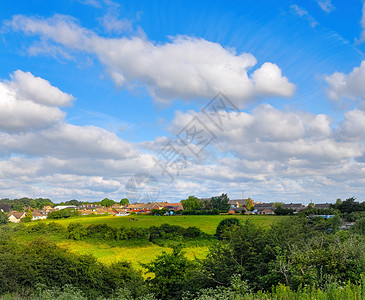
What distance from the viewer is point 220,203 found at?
119812mm

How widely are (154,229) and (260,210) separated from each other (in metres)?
84.9

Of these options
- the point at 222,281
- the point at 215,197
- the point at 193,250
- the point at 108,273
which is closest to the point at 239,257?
the point at 222,281

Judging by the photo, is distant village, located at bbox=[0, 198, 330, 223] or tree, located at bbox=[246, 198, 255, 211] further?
tree, located at bbox=[246, 198, 255, 211]

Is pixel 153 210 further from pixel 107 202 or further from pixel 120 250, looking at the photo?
pixel 107 202

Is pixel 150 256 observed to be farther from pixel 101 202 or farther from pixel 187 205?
pixel 101 202

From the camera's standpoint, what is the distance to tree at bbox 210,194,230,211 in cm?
11800

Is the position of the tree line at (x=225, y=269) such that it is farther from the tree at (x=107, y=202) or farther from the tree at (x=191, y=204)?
the tree at (x=107, y=202)

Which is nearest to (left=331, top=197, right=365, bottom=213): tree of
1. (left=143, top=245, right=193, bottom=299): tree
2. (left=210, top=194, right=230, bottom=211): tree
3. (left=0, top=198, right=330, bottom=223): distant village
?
(left=0, top=198, right=330, bottom=223): distant village

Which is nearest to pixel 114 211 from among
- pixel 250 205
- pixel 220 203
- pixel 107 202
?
pixel 220 203

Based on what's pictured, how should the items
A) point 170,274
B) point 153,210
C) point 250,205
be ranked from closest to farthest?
point 170,274 < point 153,210 < point 250,205

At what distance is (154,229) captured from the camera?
60344 millimetres

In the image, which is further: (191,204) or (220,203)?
(191,204)

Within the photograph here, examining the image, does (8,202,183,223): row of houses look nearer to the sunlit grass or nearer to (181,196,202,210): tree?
(181,196,202,210): tree

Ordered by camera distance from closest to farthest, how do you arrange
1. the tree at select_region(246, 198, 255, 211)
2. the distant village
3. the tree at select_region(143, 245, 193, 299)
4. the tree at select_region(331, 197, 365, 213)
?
1. the tree at select_region(143, 245, 193, 299)
2. the tree at select_region(331, 197, 365, 213)
3. the distant village
4. the tree at select_region(246, 198, 255, 211)
